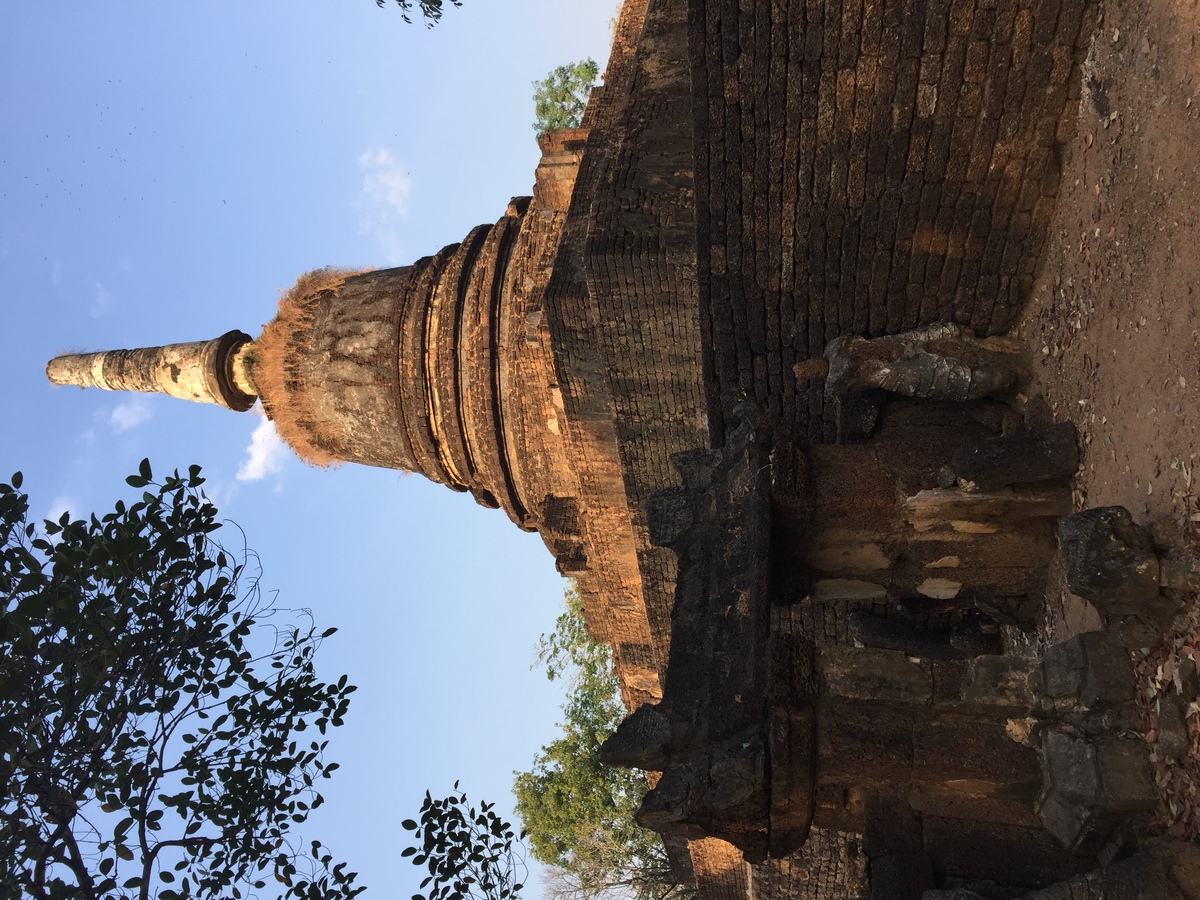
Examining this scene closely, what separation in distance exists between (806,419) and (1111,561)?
10.9 ft

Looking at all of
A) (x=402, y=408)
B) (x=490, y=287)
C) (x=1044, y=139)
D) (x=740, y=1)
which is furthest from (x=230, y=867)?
(x=1044, y=139)

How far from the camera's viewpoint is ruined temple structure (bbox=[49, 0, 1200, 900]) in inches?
174

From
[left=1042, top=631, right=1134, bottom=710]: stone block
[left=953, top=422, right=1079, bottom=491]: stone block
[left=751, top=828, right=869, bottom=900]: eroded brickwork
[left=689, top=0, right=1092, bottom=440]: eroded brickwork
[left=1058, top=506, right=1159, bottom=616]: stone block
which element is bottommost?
[left=751, top=828, right=869, bottom=900]: eroded brickwork

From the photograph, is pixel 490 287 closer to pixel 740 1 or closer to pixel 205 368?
pixel 205 368

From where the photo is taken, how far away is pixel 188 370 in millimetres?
10625

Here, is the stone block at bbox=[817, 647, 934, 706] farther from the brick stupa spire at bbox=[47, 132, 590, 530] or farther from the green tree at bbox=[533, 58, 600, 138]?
the green tree at bbox=[533, 58, 600, 138]

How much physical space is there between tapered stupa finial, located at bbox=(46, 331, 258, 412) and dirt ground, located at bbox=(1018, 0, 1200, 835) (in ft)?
26.3

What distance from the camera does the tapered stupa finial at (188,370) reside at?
34.2 feet

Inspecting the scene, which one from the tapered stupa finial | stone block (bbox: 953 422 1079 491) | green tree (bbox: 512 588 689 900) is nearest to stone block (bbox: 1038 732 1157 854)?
stone block (bbox: 953 422 1079 491)

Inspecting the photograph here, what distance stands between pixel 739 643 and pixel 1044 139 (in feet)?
10.6

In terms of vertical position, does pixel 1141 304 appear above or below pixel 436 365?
below

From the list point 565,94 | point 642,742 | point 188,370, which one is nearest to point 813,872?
point 642,742

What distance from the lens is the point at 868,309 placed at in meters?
6.57

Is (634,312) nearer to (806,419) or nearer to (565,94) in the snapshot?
(806,419)
